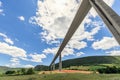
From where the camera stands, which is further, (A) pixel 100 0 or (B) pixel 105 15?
(A) pixel 100 0

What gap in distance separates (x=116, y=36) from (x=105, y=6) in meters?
1.46

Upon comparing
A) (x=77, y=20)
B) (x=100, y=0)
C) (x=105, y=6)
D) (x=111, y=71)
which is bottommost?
(x=105, y=6)

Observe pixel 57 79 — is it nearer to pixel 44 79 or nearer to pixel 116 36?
pixel 44 79

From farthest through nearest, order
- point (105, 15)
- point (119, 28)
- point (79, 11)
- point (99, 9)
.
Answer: point (79, 11) → point (99, 9) → point (105, 15) → point (119, 28)

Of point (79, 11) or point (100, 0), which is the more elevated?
point (79, 11)

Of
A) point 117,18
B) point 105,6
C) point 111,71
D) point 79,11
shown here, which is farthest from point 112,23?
point 111,71

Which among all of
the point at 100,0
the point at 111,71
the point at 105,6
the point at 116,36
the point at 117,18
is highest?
the point at 111,71

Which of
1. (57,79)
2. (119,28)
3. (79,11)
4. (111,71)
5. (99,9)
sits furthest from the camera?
(111,71)

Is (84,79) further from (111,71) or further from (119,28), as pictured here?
(119,28)

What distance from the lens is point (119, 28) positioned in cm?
712

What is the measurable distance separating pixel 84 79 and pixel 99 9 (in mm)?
42350

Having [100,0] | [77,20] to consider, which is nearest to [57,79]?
[77,20]

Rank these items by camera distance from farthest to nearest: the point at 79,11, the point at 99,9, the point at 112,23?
1. the point at 79,11
2. the point at 99,9
3. the point at 112,23

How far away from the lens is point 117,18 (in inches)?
292
